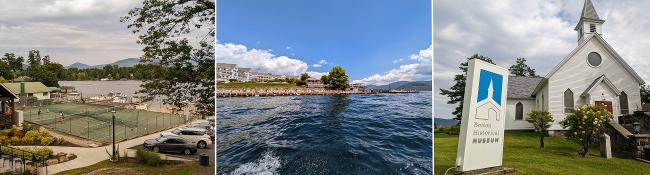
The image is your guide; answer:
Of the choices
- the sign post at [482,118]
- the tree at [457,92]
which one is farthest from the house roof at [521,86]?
the sign post at [482,118]

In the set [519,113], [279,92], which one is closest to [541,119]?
[519,113]

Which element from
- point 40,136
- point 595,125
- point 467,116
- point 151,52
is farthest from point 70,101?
point 595,125

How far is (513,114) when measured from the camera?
995cm

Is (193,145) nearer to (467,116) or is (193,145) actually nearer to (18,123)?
(18,123)

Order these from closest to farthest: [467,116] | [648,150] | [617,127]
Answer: [467,116] < [648,150] < [617,127]

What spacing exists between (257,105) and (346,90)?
92cm

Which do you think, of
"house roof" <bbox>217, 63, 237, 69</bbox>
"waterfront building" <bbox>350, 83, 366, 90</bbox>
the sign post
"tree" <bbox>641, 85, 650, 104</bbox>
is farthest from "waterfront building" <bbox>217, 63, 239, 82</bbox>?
"tree" <bbox>641, 85, 650, 104</bbox>

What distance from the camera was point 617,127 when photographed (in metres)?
6.93

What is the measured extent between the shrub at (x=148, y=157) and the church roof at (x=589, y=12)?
8243 millimetres

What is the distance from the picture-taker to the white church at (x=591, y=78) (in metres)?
8.80

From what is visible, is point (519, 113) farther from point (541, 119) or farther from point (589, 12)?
point (589, 12)

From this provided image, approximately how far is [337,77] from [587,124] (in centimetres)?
431

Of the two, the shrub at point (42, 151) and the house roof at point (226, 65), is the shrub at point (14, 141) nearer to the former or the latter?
the shrub at point (42, 151)

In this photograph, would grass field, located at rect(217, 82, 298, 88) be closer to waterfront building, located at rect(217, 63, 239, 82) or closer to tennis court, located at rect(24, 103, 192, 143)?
waterfront building, located at rect(217, 63, 239, 82)
